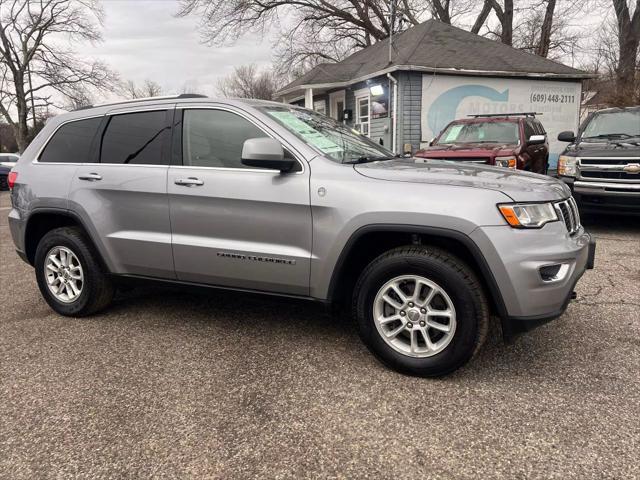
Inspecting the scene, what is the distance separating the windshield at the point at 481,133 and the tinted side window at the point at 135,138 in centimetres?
620

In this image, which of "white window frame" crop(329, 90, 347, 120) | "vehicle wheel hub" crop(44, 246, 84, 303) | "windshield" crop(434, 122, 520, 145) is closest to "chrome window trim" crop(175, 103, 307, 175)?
"vehicle wheel hub" crop(44, 246, 84, 303)

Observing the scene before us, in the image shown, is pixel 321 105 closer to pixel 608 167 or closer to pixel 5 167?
pixel 5 167

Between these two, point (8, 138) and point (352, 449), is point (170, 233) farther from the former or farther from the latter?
point (8, 138)

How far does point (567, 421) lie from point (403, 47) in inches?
620

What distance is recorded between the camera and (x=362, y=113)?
16641 mm

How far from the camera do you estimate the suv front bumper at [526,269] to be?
258cm

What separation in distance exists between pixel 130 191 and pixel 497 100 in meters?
14.1

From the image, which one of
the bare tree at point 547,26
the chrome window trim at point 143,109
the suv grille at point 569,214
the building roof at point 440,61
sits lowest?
the suv grille at point 569,214

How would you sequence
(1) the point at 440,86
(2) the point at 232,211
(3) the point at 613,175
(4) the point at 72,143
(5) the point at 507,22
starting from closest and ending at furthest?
(2) the point at 232,211, (4) the point at 72,143, (3) the point at 613,175, (1) the point at 440,86, (5) the point at 507,22

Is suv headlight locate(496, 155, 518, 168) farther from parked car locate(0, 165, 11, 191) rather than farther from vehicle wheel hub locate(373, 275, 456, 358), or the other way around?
parked car locate(0, 165, 11, 191)

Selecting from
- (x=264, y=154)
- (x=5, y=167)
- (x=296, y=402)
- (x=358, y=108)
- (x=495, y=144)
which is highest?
(x=358, y=108)

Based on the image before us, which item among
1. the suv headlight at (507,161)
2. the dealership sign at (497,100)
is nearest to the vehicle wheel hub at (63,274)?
the suv headlight at (507,161)

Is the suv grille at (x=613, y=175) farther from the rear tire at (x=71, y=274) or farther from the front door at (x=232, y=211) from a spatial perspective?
the rear tire at (x=71, y=274)

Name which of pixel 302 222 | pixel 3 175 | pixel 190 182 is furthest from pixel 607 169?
pixel 3 175
